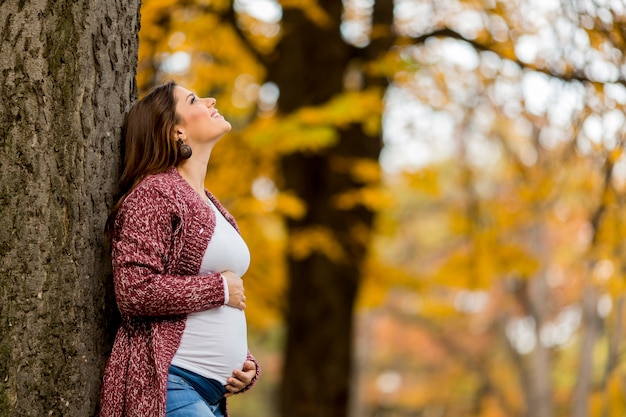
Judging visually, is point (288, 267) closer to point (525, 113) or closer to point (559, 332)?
point (525, 113)

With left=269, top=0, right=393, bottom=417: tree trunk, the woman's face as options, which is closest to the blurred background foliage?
left=269, top=0, right=393, bottom=417: tree trunk

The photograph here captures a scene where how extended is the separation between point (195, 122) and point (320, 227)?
5.37 meters

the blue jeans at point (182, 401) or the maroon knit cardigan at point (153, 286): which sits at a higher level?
the maroon knit cardigan at point (153, 286)

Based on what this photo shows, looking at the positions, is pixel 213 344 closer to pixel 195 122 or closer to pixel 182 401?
pixel 182 401

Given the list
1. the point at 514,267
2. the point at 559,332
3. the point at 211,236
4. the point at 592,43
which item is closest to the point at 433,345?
the point at 559,332

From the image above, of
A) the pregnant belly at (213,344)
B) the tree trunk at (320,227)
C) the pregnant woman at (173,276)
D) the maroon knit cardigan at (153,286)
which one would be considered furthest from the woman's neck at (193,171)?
the tree trunk at (320,227)

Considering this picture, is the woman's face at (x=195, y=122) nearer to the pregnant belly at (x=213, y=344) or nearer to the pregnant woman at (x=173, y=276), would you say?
the pregnant woman at (x=173, y=276)

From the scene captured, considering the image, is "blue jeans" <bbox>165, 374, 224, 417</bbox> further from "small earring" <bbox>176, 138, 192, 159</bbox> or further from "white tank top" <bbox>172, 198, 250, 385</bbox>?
"small earring" <bbox>176, 138, 192, 159</bbox>

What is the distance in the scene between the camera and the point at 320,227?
7.97m

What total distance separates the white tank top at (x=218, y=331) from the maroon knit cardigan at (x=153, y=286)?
0.10ft

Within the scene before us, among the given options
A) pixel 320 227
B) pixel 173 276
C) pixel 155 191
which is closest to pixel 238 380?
pixel 173 276

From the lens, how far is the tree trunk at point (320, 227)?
25.7 feet

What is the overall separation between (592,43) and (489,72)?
3098 millimetres

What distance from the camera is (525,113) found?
26.6 ft
